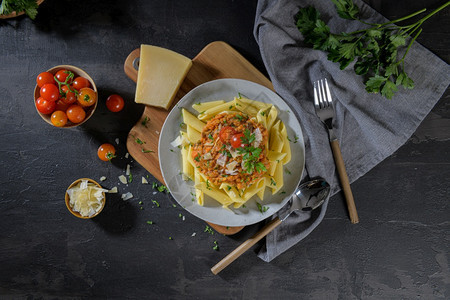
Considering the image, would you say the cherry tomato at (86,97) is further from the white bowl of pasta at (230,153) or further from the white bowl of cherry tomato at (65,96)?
the white bowl of pasta at (230,153)

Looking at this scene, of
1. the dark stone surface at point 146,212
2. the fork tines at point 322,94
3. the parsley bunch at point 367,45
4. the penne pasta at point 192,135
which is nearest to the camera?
the parsley bunch at point 367,45

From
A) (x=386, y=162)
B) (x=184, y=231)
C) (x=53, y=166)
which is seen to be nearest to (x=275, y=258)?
(x=184, y=231)

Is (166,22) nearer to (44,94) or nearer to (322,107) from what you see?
(44,94)

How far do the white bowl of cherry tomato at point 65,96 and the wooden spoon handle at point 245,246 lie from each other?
2.03 meters

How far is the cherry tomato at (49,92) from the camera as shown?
12.1 ft

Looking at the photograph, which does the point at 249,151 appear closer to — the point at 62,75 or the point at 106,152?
the point at 106,152

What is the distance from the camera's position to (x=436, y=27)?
4.04 m

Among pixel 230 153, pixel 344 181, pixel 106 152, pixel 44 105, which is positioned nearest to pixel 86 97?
pixel 44 105

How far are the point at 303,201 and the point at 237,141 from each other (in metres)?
1.00

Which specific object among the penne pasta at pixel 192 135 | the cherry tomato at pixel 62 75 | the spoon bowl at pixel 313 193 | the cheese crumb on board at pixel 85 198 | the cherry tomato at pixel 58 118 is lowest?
the cheese crumb on board at pixel 85 198

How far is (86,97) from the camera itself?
3725mm

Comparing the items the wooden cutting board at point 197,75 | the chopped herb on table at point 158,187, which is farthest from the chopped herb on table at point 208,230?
the chopped herb on table at point 158,187

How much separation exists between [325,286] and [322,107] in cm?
200

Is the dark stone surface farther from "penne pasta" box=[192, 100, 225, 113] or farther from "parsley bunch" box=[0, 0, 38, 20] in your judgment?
"penne pasta" box=[192, 100, 225, 113]
